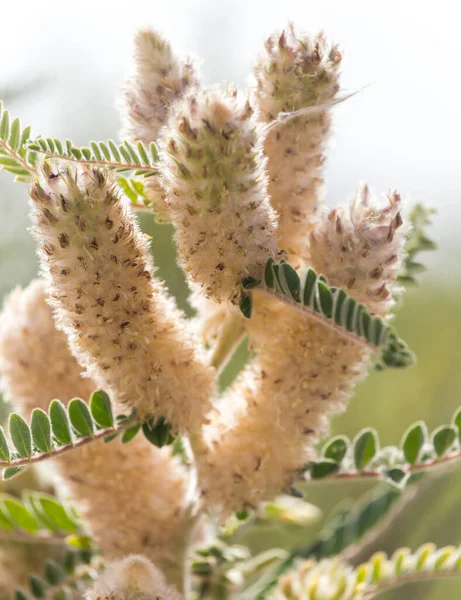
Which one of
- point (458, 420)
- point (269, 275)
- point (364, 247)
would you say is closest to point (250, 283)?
point (269, 275)

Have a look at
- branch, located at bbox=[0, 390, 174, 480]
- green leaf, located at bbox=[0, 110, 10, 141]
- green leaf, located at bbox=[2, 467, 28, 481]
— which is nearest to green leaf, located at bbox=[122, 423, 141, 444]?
branch, located at bbox=[0, 390, 174, 480]

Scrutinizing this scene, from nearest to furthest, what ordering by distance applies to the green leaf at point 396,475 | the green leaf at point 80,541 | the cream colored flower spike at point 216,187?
the cream colored flower spike at point 216,187 < the green leaf at point 396,475 < the green leaf at point 80,541

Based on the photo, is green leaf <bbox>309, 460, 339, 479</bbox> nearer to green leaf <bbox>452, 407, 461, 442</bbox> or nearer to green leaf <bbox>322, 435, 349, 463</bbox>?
green leaf <bbox>322, 435, 349, 463</bbox>

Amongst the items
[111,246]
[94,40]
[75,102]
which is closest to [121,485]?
[111,246]

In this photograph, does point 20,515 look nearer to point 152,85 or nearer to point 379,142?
point 152,85

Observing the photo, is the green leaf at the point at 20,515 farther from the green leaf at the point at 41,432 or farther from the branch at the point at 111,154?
the branch at the point at 111,154

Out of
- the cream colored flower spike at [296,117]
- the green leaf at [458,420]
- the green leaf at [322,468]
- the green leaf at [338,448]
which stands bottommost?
the green leaf at [458,420]

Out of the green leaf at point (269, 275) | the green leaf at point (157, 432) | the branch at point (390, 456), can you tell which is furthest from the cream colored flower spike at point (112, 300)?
the branch at point (390, 456)

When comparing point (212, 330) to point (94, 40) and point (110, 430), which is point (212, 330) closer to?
point (110, 430)
